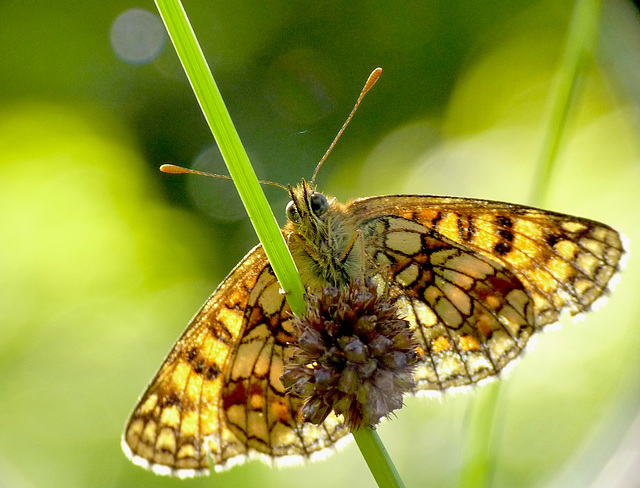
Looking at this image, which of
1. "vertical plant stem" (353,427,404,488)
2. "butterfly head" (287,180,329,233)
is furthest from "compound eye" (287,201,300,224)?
"vertical plant stem" (353,427,404,488)

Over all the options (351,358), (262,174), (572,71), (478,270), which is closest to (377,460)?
(351,358)

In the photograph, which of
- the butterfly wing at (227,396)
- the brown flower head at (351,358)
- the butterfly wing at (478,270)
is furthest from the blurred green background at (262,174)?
the brown flower head at (351,358)

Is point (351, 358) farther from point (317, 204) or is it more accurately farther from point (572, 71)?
point (572, 71)

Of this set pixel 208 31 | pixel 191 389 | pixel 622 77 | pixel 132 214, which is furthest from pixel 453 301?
pixel 208 31

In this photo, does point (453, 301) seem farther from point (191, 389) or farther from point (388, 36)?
point (388, 36)

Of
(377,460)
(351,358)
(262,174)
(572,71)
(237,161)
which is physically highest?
(262,174)
